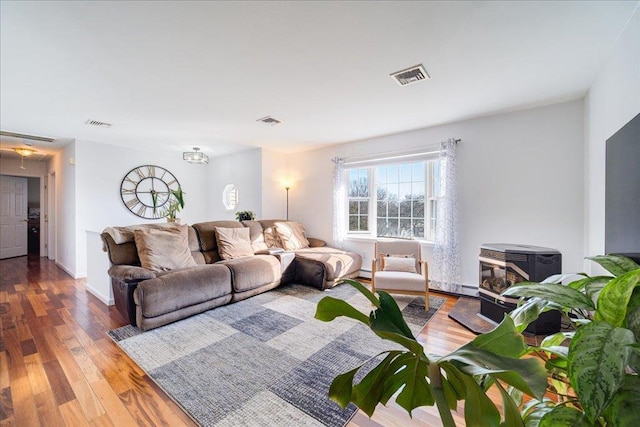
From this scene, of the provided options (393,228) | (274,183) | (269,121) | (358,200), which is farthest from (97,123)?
(393,228)

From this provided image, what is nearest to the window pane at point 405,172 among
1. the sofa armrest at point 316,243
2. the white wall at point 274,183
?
the sofa armrest at point 316,243

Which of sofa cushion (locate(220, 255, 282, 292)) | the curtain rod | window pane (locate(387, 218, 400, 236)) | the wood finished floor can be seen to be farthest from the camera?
window pane (locate(387, 218, 400, 236))

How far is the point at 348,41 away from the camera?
1.83 meters

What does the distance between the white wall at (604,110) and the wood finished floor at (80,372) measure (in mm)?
1627

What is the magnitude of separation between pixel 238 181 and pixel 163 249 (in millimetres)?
2854

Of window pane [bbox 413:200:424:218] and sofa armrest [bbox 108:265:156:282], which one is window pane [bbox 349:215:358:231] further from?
sofa armrest [bbox 108:265:156:282]

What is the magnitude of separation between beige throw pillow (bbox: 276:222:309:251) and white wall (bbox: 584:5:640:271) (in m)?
3.63

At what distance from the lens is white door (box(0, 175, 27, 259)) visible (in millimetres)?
5939

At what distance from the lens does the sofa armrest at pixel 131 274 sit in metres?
2.45

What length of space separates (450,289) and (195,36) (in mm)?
3882

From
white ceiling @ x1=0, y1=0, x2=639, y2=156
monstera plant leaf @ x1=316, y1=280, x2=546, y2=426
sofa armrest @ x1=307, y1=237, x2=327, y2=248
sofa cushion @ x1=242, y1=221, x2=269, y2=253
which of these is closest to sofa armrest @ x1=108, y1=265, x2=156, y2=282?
sofa cushion @ x1=242, y1=221, x2=269, y2=253

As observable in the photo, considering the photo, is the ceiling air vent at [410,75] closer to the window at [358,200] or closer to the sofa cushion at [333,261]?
the window at [358,200]

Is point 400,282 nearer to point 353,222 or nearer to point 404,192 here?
point 404,192

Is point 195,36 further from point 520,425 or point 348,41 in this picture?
point 520,425
